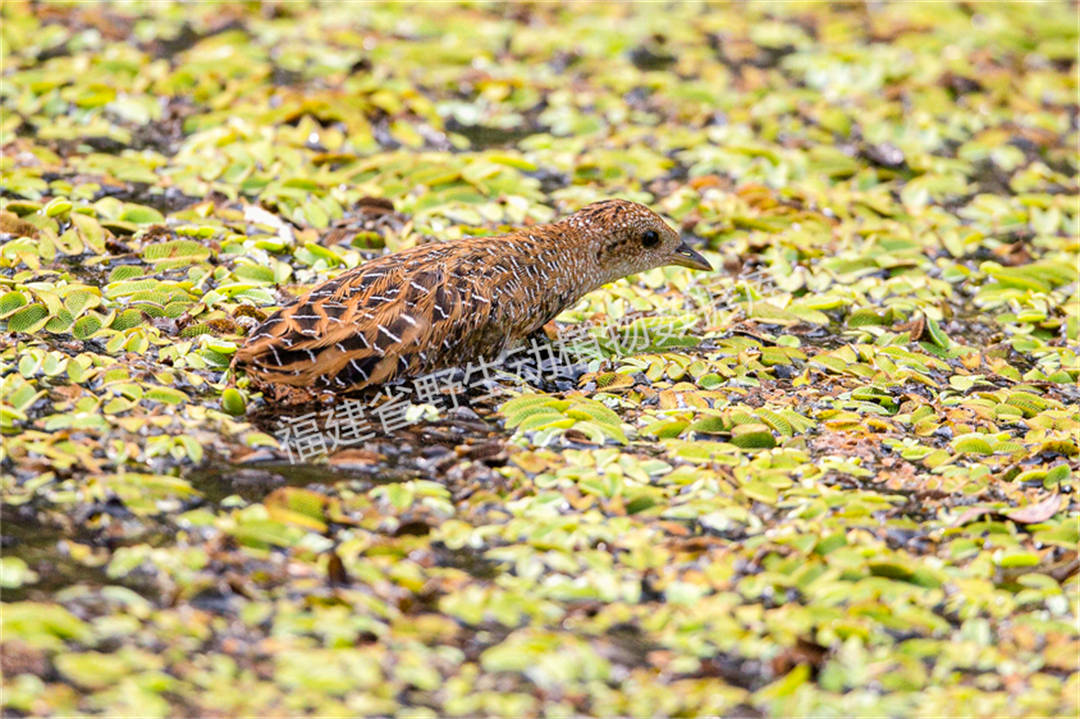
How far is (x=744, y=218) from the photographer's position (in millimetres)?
11406

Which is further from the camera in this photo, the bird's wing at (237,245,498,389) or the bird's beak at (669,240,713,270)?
the bird's beak at (669,240,713,270)

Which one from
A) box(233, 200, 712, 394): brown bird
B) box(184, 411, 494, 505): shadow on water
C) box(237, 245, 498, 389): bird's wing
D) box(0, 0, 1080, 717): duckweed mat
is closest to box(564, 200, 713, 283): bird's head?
box(233, 200, 712, 394): brown bird

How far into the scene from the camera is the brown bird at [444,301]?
7809mm

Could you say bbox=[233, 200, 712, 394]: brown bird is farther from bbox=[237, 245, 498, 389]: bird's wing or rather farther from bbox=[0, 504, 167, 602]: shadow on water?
bbox=[0, 504, 167, 602]: shadow on water

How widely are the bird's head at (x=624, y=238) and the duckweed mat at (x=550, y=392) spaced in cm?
49

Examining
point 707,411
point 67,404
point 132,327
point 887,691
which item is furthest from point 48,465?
point 887,691

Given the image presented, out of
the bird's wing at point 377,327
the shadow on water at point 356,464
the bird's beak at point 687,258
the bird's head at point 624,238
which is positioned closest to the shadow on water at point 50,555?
the shadow on water at point 356,464

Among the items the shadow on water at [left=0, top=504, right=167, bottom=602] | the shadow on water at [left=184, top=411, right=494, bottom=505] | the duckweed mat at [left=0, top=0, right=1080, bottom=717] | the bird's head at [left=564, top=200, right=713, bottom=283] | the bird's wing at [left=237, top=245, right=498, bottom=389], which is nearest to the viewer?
the duckweed mat at [left=0, top=0, right=1080, bottom=717]

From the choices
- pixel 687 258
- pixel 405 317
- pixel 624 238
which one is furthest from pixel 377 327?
pixel 687 258

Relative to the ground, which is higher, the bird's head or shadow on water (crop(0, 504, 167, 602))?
the bird's head

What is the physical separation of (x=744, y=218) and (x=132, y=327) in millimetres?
5286

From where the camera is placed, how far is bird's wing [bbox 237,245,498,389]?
25.5 ft

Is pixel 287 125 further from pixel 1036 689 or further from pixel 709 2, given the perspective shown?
pixel 1036 689

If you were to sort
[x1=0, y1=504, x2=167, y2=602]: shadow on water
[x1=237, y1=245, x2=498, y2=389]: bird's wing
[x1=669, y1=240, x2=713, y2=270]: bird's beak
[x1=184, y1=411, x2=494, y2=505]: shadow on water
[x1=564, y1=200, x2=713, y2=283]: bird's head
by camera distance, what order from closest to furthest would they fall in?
1. [x1=0, y1=504, x2=167, y2=602]: shadow on water
2. [x1=184, y1=411, x2=494, y2=505]: shadow on water
3. [x1=237, y1=245, x2=498, y2=389]: bird's wing
4. [x1=564, y1=200, x2=713, y2=283]: bird's head
5. [x1=669, y1=240, x2=713, y2=270]: bird's beak
